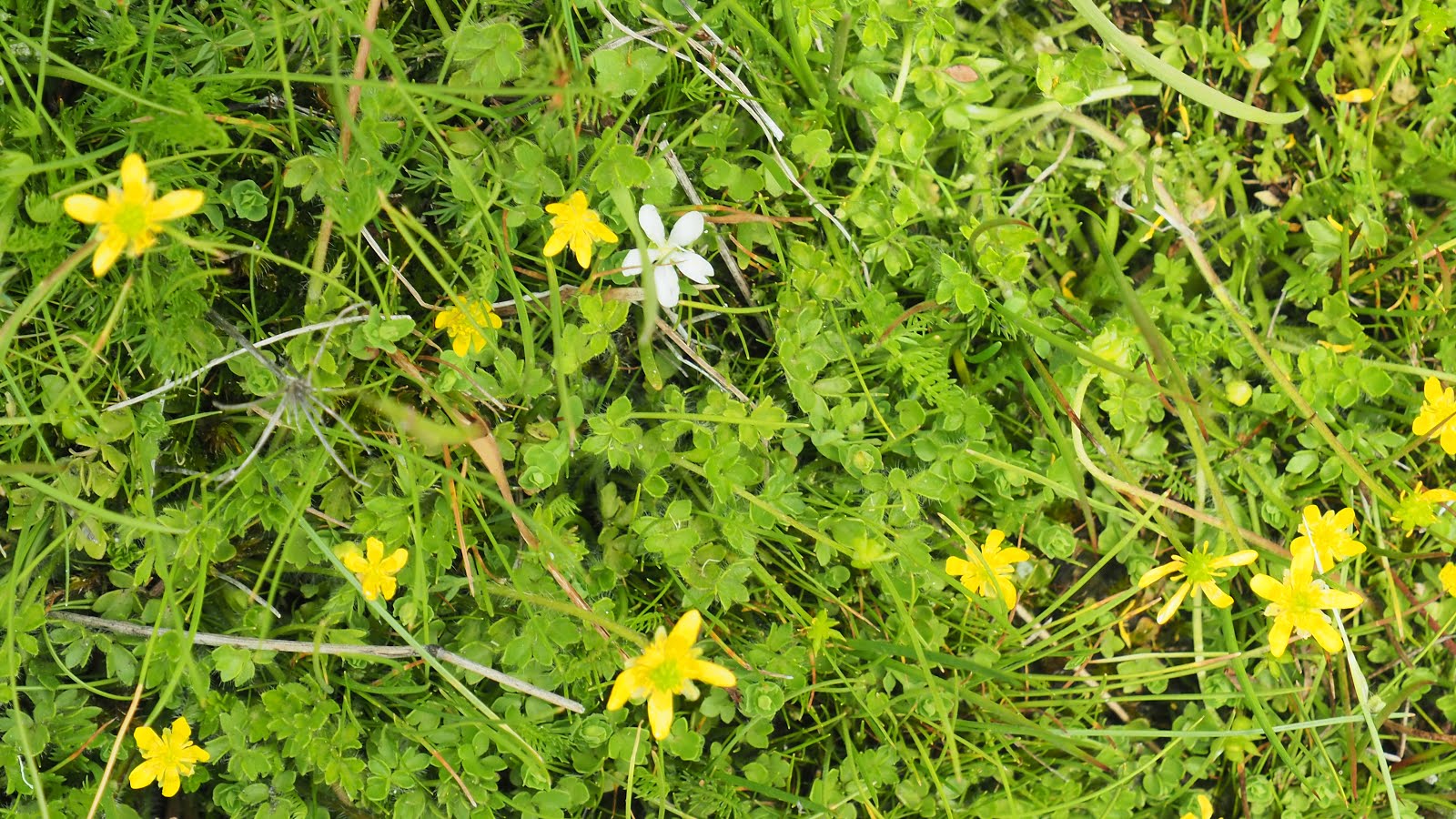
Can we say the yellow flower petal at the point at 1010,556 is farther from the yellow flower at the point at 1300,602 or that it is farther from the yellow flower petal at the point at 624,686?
the yellow flower petal at the point at 624,686

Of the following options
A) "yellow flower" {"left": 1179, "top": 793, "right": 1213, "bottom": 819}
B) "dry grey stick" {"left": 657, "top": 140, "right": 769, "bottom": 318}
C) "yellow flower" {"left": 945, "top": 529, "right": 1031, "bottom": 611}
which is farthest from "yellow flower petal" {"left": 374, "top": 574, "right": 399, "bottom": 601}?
"yellow flower" {"left": 1179, "top": 793, "right": 1213, "bottom": 819}

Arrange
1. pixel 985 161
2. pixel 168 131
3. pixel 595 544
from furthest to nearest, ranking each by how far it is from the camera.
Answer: pixel 985 161
pixel 595 544
pixel 168 131

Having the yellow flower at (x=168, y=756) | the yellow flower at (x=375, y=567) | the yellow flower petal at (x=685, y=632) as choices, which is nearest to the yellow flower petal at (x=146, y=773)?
the yellow flower at (x=168, y=756)

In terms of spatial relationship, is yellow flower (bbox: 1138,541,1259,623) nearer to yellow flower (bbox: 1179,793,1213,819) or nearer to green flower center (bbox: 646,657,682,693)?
yellow flower (bbox: 1179,793,1213,819)

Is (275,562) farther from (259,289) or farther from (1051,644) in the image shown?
(1051,644)

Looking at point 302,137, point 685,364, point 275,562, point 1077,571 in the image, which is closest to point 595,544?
point 685,364

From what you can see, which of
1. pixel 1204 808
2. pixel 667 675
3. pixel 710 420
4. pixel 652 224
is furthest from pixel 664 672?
pixel 1204 808
